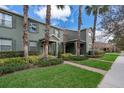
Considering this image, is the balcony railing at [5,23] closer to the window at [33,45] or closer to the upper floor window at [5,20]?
the upper floor window at [5,20]

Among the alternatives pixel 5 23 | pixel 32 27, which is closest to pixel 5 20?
pixel 5 23

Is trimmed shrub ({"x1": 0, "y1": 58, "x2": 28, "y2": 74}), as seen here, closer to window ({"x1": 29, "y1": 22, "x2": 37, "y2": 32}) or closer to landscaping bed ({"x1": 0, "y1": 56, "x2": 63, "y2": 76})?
landscaping bed ({"x1": 0, "y1": 56, "x2": 63, "y2": 76})

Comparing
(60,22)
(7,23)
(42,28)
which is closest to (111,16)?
(7,23)

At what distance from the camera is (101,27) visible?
1144 cm

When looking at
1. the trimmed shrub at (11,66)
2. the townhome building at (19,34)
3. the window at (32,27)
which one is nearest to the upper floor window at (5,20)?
the townhome building at (19,34)

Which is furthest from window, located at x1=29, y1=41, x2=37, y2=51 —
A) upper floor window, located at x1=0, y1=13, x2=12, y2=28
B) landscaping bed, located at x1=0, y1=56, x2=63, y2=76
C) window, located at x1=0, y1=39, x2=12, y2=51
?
landscaping bed, located at x1=0, y1=56, x2=63, y2=76

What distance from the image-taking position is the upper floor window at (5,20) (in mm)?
17312

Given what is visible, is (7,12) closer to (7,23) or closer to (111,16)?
(7,23)

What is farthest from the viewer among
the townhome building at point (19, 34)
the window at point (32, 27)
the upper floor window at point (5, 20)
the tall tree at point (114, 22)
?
the window at point (32, 27)

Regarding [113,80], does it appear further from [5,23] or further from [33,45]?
[33,45]

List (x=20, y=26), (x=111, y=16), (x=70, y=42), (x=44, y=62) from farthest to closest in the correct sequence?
(x=70, y=42) < (x=20, y=26) < (x=44, y=62) < (x=111, y=16)

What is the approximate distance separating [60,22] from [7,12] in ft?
37.0

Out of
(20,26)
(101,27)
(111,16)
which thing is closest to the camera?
(111,16)
